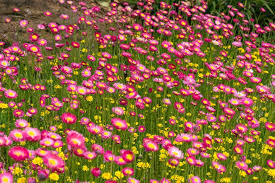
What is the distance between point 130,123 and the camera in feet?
9.96

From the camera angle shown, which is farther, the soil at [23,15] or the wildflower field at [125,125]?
the soil at [23,15]

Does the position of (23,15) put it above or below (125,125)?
below

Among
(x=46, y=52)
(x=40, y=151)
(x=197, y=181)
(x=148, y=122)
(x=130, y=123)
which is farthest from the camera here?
(x=46, y=52)

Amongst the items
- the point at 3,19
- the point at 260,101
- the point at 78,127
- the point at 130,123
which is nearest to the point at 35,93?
the point at 78,127

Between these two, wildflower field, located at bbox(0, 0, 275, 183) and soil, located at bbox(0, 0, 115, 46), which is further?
soil, located at bbox(0, 0, 115, 46)

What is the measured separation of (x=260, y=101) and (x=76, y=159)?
89.4 inches

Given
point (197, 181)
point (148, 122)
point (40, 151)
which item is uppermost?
point (40, 151)

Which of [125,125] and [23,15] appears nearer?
[125,125]

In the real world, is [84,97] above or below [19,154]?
below

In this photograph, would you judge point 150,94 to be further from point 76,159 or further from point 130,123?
point 76,159

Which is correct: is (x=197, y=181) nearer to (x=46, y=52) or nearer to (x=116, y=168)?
(x=116, y=168)

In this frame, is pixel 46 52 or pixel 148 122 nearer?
pixel 148 122

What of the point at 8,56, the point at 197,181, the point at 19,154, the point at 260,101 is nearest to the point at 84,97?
Answer: the point at 8,56

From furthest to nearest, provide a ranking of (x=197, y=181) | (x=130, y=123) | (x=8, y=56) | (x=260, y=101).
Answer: (x=260, y=101), (x=8, y=56), (x=130, y=123), (x=197, y=181)
